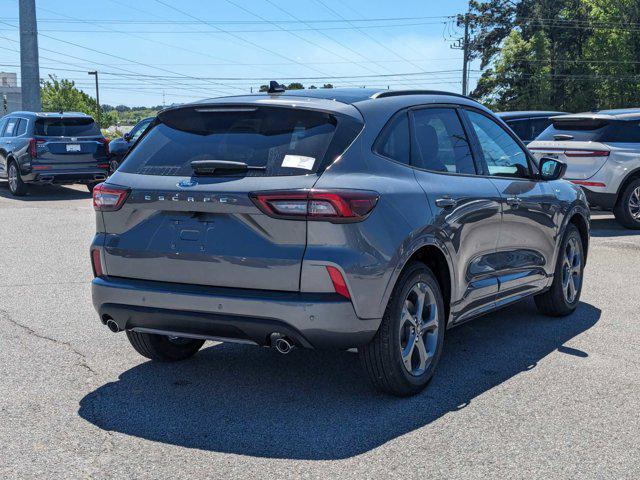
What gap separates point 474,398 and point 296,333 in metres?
1.24

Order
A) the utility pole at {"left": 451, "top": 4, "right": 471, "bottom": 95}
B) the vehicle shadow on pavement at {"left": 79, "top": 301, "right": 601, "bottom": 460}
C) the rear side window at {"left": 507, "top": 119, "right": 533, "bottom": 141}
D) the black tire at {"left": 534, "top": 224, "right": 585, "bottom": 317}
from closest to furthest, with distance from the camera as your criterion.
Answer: the vehicle shadow on pavement at {"left": 79, "top": 301, "right": 601, "bottom": 460} → the black tire at {"left": 534, "top": 224, "right": 585, "bottom": 317} → the rear side window at {"left": 507, "top": 119, "right": 533, "bottom": 141} → the utility pole at {"left": 451, "top": 4, "right": 471, "bottom": 95}

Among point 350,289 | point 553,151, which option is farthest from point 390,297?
point 553,151

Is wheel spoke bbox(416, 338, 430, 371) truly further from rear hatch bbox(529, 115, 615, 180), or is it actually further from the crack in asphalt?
rear hatch bbox(529, 115, 615, 180)

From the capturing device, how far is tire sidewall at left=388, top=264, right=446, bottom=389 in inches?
185

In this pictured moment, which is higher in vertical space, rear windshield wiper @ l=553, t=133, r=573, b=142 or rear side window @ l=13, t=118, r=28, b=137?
rear side window @ l=13, t=118, r=28, b=137

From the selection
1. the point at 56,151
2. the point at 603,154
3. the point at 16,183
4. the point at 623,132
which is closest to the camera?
the point at 603,154

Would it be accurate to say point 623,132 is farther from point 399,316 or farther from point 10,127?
point 10,127

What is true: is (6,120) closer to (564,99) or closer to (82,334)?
(82,334)

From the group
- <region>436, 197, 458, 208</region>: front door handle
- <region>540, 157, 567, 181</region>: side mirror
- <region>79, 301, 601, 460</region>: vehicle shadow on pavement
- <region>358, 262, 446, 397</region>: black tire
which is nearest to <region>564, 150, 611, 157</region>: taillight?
<region>540, 157, 567, 181</region>: side mirror

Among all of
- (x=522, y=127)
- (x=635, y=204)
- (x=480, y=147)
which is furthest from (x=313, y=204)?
(x=522, y=127)

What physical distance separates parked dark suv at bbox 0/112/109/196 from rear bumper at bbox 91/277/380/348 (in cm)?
1442

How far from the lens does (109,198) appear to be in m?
4.97

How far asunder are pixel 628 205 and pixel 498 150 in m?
7.63

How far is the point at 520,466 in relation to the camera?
3.97 meters
